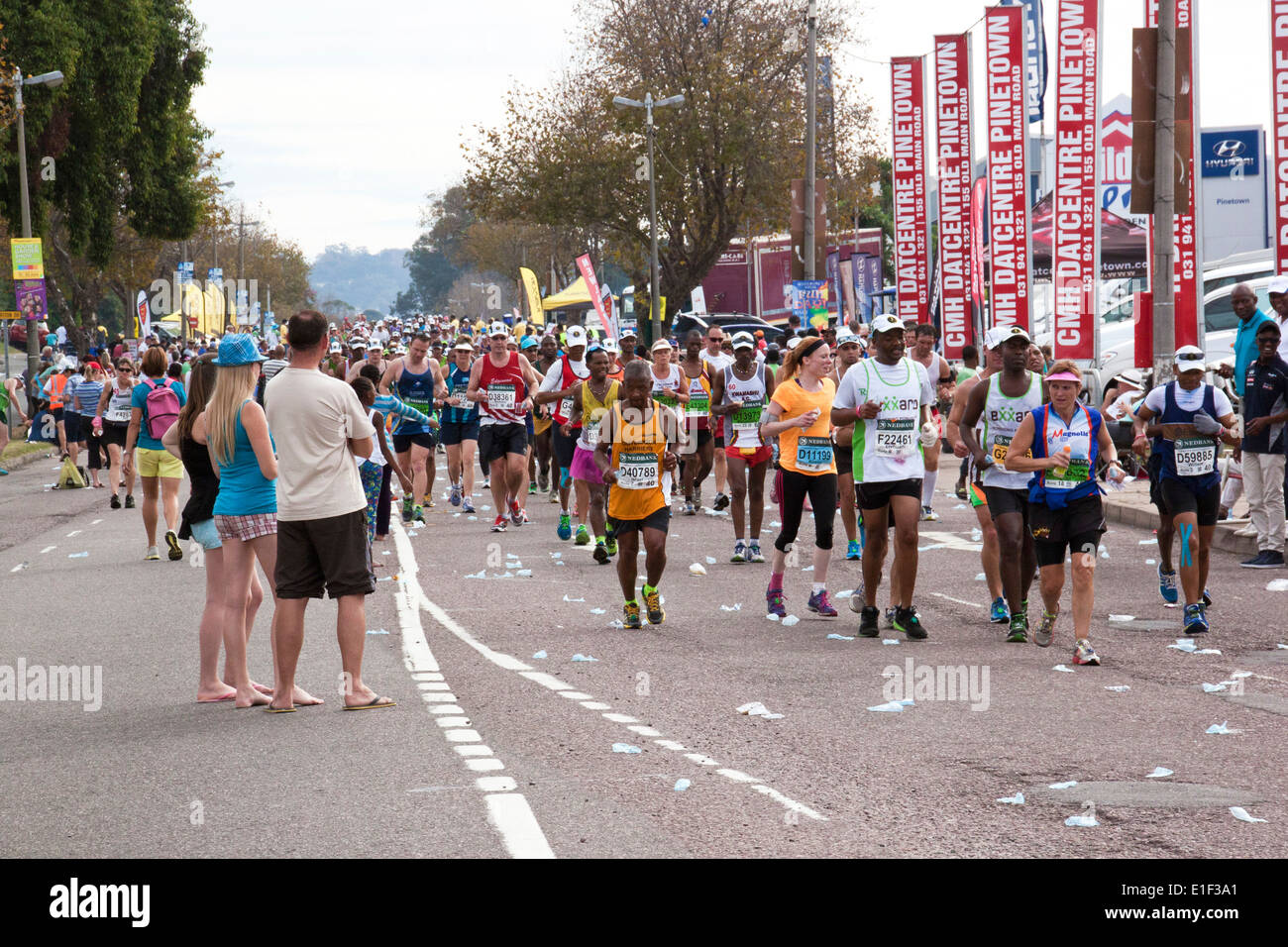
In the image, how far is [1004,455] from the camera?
10398 mm

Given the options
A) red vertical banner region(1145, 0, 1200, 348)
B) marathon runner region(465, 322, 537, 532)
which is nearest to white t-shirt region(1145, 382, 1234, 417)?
marathon runner region(465, 322, 537, 532)

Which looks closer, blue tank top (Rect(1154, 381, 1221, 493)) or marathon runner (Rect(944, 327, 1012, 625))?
marathon runner (Rect(944, 327, 1012, 625))

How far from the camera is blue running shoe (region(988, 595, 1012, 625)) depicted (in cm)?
1096

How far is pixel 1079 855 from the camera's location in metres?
5.41

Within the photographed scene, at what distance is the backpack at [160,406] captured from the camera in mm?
14945

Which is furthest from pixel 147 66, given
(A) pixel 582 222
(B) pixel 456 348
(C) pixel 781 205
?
(B) pixel 456 348

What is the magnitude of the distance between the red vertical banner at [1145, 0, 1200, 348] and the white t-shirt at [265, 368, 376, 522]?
14.2 metres

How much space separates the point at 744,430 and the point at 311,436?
8104mm

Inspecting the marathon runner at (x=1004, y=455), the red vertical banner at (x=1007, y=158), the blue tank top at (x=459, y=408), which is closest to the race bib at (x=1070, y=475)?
the marathon runner at (x=1004, y=455)

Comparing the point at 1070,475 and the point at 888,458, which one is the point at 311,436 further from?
the point at 1070,475

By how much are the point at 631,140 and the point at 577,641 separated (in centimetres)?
4254

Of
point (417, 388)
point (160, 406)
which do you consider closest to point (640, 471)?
point (160, 406)

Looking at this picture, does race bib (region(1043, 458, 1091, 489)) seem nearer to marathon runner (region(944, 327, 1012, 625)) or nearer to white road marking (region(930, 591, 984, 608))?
marathon runner (region(944, 327, 1012, 625))

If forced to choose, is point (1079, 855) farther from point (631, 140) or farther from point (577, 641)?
point (631, 140)
